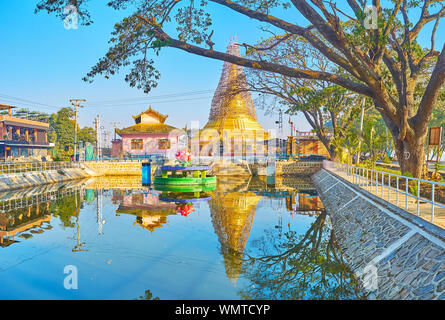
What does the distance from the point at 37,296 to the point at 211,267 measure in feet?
11.3

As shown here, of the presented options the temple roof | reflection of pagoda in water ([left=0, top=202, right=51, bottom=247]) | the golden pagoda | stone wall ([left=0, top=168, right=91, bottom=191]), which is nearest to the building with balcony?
stone wall ([left=0, top=168, right=91, bottom=191])

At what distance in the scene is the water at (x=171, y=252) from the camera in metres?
6.25

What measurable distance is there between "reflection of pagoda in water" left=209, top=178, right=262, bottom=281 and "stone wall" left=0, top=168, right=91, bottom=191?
13.2 m

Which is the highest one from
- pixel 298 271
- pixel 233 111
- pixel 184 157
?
pixel 233 111

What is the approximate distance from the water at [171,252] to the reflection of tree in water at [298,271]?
0.02 metres

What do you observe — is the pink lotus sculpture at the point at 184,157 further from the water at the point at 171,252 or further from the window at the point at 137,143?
the window at the point at 137,143

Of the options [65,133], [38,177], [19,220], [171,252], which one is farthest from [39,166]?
[65,133]

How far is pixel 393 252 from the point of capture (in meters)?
6.45

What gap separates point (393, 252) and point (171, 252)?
5218 mm

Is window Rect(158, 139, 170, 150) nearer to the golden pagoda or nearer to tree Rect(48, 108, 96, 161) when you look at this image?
the golden pagoda

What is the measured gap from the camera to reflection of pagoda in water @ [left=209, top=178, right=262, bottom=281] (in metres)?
8.05

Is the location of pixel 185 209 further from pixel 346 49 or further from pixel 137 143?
pixel 137 143
